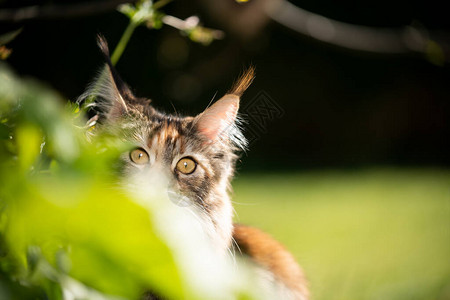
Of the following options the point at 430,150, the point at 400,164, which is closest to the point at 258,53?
the point at 400,164

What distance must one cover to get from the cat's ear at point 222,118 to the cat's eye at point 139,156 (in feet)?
0.57

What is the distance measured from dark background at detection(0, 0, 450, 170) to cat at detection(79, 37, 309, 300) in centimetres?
279

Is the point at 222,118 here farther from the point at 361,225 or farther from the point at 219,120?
the point at 361,225

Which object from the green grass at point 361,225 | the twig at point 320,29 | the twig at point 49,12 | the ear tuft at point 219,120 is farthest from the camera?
the twig at point 320,29

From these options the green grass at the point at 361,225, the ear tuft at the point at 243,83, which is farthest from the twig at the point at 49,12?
the green grass at the point at 361,225

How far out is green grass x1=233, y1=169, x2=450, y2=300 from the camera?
1.90 metres

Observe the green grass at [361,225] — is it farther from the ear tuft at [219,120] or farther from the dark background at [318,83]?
the ear tuft at [219,120]

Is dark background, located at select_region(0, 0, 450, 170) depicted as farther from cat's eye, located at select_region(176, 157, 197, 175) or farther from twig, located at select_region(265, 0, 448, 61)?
cat's eye, located at select_region(176, 157, 197, 175)

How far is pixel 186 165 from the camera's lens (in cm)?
112

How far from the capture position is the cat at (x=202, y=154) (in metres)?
1.02

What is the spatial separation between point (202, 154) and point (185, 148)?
55 mm

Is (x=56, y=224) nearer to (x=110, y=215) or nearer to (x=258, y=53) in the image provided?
(x=110, y=215)

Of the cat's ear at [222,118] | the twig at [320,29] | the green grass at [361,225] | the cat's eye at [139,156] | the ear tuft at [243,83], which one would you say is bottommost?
the cat's eye at [139,156]

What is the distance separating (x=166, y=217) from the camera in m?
0.20
